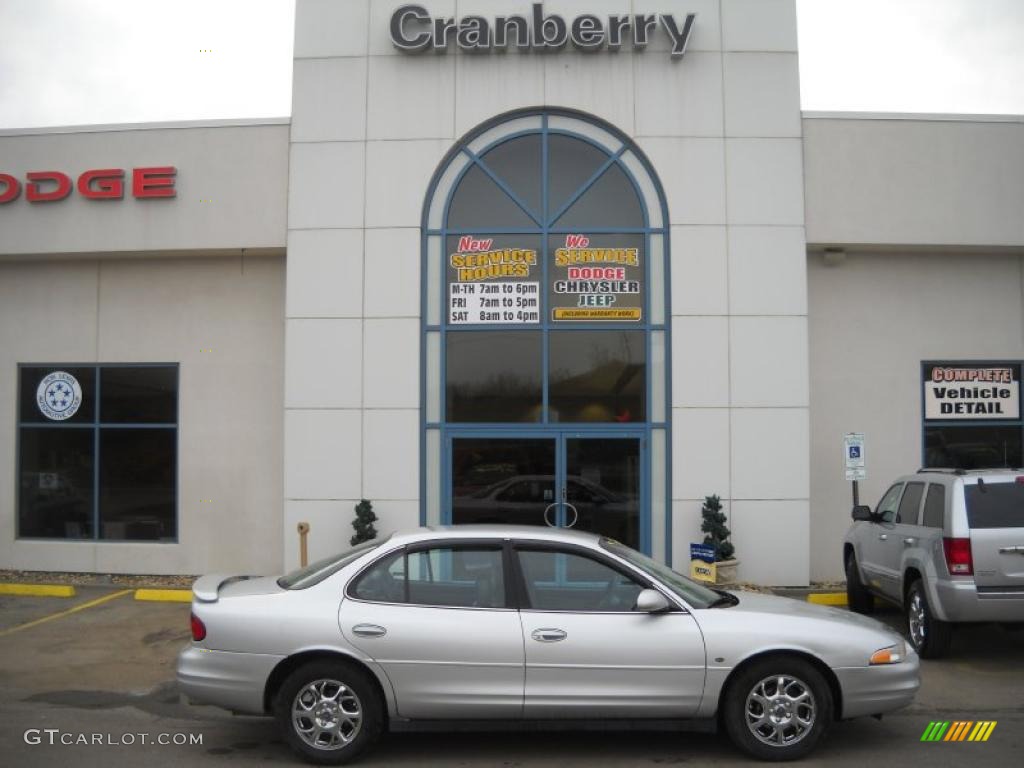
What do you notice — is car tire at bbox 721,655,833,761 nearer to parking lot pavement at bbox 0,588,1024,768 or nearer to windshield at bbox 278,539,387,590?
parking lot pavement at bbox 0,588,1024,768

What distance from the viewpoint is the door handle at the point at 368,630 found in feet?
20.0

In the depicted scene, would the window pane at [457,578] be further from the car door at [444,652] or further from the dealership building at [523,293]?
the dealership building at [523,293]

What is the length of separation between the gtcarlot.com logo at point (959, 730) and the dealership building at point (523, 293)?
568cm

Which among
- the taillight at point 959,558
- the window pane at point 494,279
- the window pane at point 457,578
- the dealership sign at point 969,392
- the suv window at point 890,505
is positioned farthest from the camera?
the dealership sign at point 969,392

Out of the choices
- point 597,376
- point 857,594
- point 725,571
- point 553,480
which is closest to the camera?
point 857,594

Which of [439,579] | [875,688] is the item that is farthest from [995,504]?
[439,579]

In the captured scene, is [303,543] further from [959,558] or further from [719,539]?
[959,558]

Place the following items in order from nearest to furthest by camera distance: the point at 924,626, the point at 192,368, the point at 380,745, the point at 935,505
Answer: the point at 380,745
the point at 924,626
the point at 935,505
the point at 192,368

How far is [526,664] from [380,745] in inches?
54.0

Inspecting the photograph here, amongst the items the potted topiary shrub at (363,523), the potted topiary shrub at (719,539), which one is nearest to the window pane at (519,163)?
the potted topiary shrub at (363,523)

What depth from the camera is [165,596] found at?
40.7ft

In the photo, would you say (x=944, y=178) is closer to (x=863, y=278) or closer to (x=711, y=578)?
(x=863, y=278)

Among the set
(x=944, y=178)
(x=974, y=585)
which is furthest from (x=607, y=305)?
(x=974, y=585)

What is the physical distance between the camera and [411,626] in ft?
20.1
